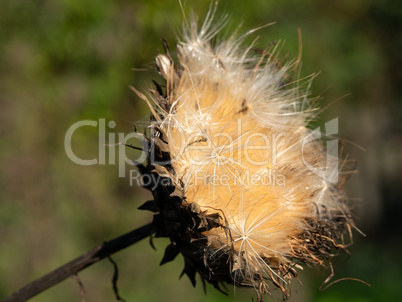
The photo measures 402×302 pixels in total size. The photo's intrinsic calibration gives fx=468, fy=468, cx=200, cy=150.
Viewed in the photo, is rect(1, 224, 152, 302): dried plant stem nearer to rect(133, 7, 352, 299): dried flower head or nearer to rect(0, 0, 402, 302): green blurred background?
rect(133, 7, 352, 299): dried flower head

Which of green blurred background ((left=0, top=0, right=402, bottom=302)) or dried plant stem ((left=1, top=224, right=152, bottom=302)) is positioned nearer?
dried plant stem ((left=1, top=224, right=152, bottom=302))

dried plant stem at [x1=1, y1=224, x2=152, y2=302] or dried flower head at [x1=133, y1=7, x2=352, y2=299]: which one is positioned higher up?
dried flower head at [x1=133, y1=7, x2=352, y2=299]

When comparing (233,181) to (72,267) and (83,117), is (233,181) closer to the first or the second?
(72,267)

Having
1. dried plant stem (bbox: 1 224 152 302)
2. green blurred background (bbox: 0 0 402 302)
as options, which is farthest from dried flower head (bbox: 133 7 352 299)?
green blurred background (bbox: 0 0 402 302)

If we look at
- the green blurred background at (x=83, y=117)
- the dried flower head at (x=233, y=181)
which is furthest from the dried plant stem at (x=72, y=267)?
the green blurred background at (x=83, y=117)

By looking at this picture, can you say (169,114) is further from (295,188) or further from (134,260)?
(134,260)

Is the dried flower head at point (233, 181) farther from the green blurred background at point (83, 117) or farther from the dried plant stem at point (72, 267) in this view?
the green blurred background at point (83, 117)
